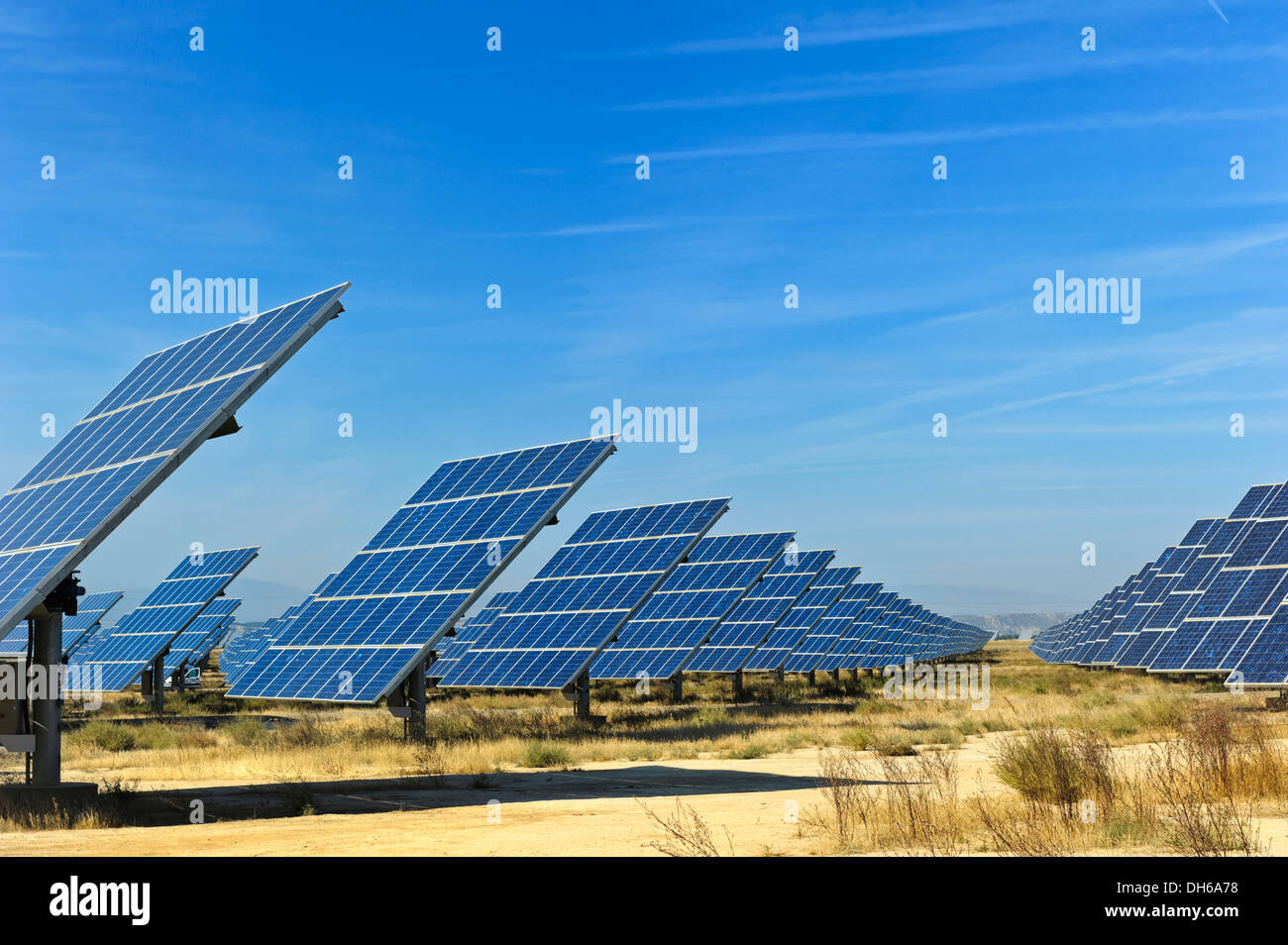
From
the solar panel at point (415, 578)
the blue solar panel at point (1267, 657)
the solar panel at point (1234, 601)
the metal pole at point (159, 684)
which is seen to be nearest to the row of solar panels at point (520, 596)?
the solar panel at point (415, 578)

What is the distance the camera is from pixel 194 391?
1934 cm

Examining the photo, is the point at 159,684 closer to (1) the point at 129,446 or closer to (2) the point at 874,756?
(1) the point at 129,446

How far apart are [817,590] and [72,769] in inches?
1875

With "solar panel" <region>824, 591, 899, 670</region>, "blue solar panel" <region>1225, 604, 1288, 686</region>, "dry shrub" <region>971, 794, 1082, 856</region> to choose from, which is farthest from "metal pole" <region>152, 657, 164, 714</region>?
"dry shrub" <region>971, 794, 1082, 856</region>

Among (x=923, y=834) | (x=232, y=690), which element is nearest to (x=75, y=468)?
(x=232, y=690)

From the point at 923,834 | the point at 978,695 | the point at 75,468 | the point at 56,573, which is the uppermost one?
the point at 75,468

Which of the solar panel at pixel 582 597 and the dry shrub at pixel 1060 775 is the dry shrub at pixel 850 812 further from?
the solar panel at pixel 582 597

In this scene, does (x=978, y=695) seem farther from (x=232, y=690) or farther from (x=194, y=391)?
(x=194, y=391)

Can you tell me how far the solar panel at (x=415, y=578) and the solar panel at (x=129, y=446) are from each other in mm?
6692

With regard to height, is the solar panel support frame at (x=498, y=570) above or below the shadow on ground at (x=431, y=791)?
above

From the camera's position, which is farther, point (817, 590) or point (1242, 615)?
point (817, 590)

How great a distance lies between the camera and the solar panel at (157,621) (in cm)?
4581
